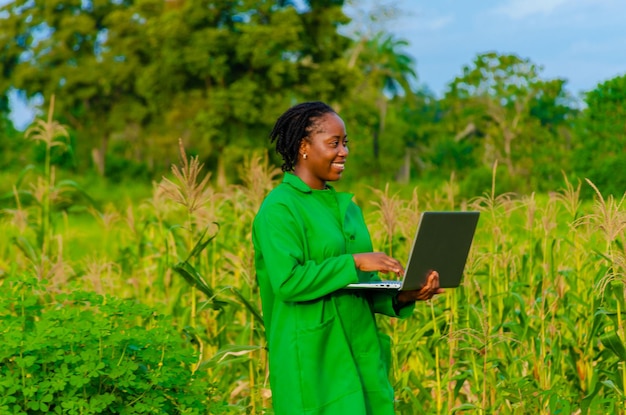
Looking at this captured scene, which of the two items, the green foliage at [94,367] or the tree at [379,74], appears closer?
the green foliage at [94,367]

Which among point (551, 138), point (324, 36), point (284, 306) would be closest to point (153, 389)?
point (284, 306)

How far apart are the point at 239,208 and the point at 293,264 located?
3776 mm

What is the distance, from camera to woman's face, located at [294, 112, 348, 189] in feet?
10.2

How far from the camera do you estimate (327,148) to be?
10.2 feet

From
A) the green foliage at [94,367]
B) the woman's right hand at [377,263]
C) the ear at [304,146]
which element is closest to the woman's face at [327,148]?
the ear at [304,146]

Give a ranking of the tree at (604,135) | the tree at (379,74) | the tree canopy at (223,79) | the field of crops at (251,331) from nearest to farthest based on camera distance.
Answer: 1. the field of crops at (251,331)
2. the tree at (604,135)
3. the tree canopy at (223,79)
4. the tree at (379,74)

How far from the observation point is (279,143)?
3.29m

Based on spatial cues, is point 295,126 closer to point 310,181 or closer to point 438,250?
point 310,181

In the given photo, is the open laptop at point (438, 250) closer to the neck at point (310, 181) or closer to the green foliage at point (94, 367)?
the neck at point (310, 181)

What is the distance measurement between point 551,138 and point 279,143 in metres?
26.7

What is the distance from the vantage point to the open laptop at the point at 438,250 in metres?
2.82

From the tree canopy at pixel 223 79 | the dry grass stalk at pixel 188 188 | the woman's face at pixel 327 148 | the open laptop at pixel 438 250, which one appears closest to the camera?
the open laptop at pixel 438 250

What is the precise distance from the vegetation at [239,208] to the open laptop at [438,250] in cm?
88

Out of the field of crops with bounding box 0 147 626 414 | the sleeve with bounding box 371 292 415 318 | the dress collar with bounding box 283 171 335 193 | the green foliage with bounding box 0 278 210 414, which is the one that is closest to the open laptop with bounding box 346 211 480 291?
the sleeve with bounding box 371 292 415 318
